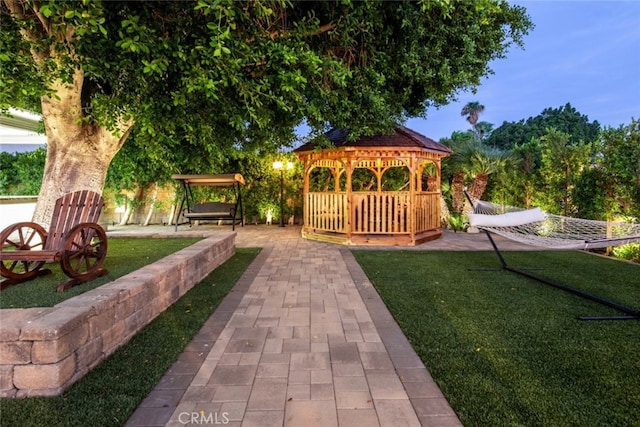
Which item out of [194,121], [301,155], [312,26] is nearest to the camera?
[312,26]

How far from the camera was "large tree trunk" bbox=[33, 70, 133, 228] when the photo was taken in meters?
5.17

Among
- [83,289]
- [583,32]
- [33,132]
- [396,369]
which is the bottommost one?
[396,369]

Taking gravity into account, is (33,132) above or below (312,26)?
below

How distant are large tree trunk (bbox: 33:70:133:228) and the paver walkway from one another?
11.6 ft

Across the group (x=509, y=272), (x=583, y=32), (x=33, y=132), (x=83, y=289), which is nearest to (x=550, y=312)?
(x=509, y=272)

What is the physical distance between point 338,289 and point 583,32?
15498cm

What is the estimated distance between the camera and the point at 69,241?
335 cm

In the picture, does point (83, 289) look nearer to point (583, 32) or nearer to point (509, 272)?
point (509, 272)

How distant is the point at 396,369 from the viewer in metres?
2.40

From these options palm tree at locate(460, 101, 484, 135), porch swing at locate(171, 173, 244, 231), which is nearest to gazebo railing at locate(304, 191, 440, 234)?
porch swing at locate(171, 173, 244, 231)

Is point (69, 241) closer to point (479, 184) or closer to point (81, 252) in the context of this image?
point (81, 252)

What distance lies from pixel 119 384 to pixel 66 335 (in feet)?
1.55

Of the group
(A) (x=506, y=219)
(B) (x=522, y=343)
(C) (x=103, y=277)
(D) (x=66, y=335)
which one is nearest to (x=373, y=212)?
(A) (x=506, y=219)

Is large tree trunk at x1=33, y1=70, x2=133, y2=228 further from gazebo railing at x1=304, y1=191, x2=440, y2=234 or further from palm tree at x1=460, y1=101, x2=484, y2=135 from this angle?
palm tree at x1=460, y1=101, x2=484, y2=135
